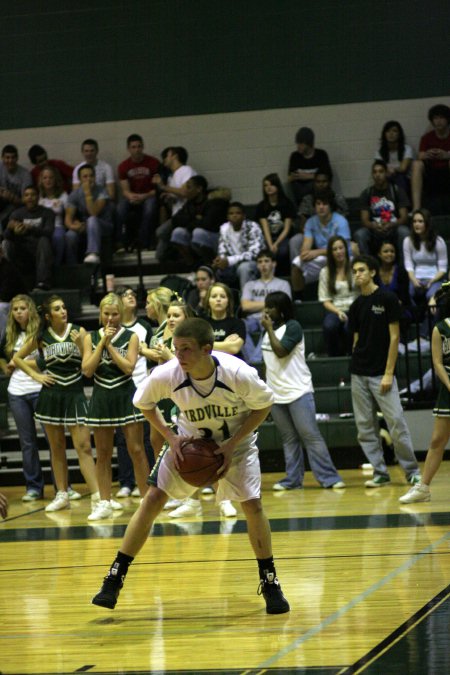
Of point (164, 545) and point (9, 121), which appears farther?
point (9, 121)

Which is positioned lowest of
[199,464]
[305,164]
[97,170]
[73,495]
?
[73,495]

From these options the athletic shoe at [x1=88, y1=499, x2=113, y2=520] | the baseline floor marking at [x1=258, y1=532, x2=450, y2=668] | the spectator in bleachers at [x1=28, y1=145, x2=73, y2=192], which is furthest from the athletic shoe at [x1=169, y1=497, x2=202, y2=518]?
the spectator in bleachers at [x1=28, y1=145, x2=73, y2=192]

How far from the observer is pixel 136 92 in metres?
14.1

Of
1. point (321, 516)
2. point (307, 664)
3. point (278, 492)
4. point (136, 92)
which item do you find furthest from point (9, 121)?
point (307, 664)

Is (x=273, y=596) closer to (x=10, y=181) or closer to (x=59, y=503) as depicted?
(x=59, y=503)

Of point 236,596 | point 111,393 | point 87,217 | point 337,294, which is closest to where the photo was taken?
point 236,596

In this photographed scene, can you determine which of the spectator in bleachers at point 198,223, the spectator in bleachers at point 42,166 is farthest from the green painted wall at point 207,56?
the spectator in bleachers at point 198,223

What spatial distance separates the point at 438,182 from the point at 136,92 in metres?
3.90

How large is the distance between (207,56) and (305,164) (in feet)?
6.40

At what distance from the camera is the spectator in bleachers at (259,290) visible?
449 inches

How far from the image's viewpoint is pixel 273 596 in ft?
16.3

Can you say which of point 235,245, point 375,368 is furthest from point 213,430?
point 235,245

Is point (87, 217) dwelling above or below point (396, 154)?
below

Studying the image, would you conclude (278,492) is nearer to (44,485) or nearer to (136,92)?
(44,485)
